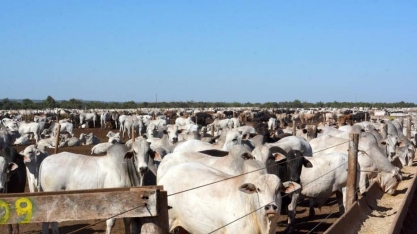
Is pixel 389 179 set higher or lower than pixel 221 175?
lower

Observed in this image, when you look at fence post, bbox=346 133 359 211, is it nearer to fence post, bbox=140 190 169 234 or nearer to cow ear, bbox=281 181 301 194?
cow ear, bbox=281 181 301 194

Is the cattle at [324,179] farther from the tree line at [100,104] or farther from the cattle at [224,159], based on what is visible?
the tree line at [100,104]

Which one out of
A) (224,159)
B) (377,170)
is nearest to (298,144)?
(377,170)

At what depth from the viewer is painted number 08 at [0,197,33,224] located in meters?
3.61

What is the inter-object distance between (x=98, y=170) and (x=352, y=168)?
4856 mm

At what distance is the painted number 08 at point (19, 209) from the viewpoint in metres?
3.61

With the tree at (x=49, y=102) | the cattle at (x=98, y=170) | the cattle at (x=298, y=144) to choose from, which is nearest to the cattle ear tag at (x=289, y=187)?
the cattle at (x=98, y=170)

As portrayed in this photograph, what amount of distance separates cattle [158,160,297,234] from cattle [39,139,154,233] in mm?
2035

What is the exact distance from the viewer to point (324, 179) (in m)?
11.1

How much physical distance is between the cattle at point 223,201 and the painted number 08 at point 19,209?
218 centimetres

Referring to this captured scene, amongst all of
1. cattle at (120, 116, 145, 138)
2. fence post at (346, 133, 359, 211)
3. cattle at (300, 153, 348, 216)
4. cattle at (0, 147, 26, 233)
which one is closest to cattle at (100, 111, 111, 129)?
cattle at (120, 116, 145, 138)

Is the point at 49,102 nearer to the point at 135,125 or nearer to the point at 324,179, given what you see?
the point at 135,125

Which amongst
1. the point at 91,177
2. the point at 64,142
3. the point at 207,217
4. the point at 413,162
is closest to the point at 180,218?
the point at 207,217

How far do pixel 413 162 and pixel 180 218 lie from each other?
1652 cm
